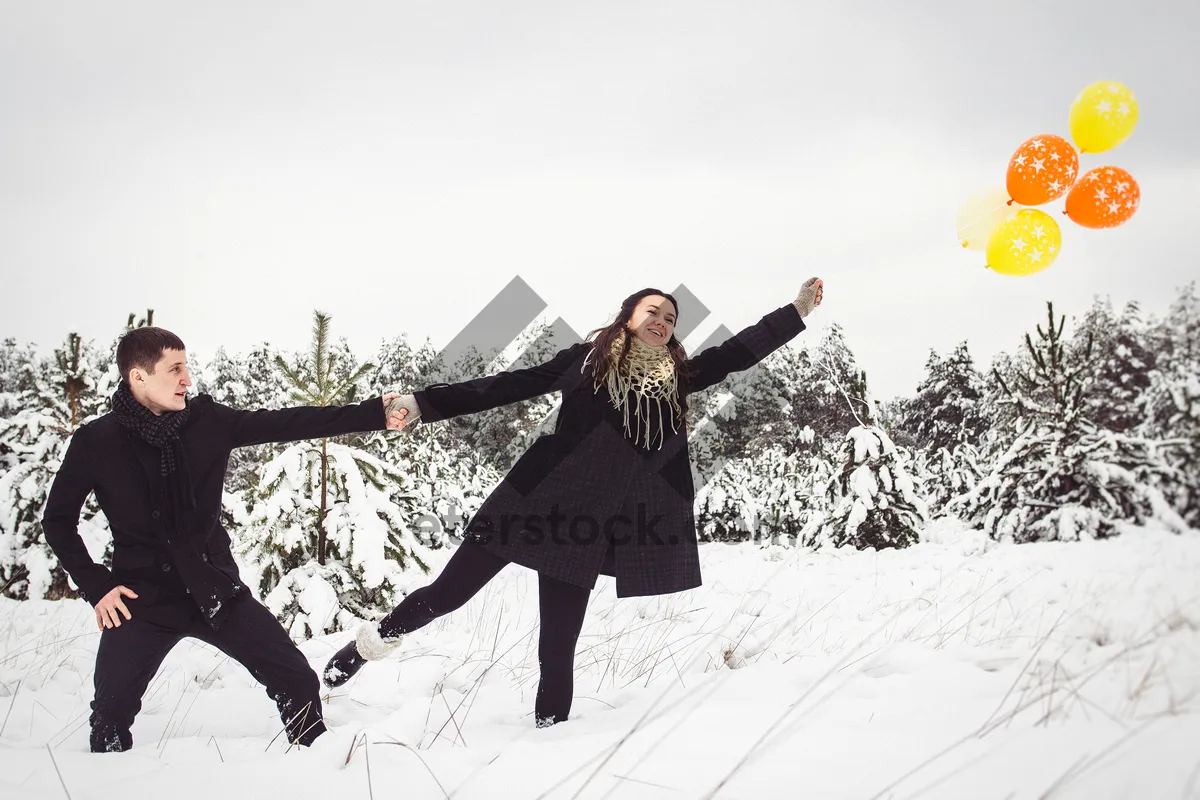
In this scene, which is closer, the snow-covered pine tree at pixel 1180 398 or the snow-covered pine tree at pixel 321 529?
the snow-covered pine tree at pixel 1180 398

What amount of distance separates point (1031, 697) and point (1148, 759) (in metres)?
0.34

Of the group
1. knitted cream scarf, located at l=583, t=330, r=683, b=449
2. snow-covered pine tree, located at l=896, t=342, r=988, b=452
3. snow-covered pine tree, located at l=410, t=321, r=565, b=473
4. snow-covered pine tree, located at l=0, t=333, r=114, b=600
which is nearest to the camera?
knitted cream scarf, located at l=583, t=330, r=683, b=449

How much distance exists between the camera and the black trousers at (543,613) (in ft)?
8.27

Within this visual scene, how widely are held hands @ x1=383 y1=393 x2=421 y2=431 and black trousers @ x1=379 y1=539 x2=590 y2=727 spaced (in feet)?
1.84

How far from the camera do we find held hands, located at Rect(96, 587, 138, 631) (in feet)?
7.79

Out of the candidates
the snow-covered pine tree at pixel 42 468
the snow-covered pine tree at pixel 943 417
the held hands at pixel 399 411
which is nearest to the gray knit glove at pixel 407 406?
the held hands at pixel 399 411

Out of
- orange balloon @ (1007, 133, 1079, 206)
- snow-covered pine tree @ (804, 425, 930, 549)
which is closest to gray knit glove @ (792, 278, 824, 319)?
orange balloon @ (1007, 133, 1079, 206)

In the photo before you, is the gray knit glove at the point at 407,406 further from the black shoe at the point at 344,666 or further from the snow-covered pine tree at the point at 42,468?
the snow-covered pine tree at the point at 42,468

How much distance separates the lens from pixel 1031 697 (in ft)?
5.20

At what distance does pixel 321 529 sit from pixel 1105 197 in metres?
5.06

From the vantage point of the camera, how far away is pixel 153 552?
8.28 feet

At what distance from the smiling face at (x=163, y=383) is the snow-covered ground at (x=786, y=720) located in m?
1.16

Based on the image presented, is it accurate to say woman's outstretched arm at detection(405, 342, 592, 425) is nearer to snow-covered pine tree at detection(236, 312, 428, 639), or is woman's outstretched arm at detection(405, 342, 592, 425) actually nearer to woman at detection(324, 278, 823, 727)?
woman at detection(324, 278, 823, 727)

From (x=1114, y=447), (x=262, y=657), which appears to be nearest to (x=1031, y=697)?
(x=1114, y=447)
